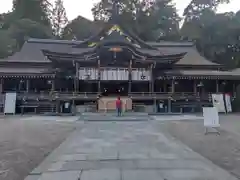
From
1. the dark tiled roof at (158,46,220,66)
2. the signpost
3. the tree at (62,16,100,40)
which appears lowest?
the signpost

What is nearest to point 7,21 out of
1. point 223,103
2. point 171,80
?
point 171,80

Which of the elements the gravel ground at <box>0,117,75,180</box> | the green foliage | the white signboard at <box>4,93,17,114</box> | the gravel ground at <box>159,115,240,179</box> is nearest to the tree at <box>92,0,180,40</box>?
the green foliage

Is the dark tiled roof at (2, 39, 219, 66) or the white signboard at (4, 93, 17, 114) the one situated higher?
the dark tiled roof at (2, 39, 219, 66)

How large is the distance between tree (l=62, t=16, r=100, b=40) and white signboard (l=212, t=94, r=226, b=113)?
28022 millimetres

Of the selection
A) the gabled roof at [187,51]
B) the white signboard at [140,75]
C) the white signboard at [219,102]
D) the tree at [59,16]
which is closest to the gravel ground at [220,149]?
the white signboard at [219,102]

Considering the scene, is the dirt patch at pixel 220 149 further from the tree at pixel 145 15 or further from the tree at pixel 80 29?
the tree at pixel 80 29

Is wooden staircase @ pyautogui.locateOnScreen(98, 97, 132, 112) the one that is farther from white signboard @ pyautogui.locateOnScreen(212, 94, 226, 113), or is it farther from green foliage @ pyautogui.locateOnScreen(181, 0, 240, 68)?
green foliage @ pyautogui.locateOnScreen(181, 0, 240, 68)

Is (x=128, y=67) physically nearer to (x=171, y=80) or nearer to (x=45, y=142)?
(x=171, y=80)

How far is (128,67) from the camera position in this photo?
78.5ft

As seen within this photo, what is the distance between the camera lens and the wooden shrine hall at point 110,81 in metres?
22.8

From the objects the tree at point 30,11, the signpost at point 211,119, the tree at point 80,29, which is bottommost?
the signpost at point 211,119

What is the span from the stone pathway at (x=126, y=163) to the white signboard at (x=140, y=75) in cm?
1598

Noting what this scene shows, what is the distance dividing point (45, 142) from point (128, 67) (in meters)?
15.9

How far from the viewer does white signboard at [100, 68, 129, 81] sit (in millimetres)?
23688
